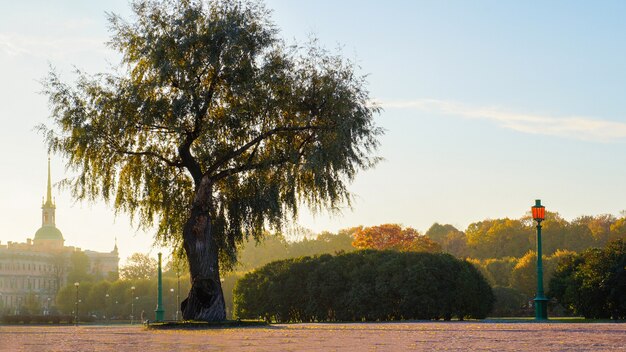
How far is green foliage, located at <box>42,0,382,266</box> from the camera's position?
30.9 meters

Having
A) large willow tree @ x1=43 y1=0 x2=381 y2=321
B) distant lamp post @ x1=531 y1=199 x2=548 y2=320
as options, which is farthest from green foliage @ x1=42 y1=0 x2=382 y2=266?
distant lamp post @ x1=531 y1=199 x2=548 y2=320

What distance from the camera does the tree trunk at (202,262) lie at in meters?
31.6

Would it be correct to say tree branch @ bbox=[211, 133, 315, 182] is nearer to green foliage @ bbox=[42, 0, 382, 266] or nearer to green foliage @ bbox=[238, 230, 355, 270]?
green foliage @ bbox=[42, 0, 382, 266]

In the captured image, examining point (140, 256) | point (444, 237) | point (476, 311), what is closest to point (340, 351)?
point (476, 311)

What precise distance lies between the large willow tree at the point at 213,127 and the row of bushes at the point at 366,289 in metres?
16.1

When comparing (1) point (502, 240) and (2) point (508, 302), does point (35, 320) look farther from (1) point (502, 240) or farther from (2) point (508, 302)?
(1) point (502, 240)

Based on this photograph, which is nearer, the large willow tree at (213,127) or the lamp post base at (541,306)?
the large willow tree at (213,127)

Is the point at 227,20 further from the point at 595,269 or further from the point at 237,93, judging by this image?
the point at 595,269

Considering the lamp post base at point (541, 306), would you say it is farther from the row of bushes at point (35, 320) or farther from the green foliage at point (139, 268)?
the green foliage at point (139, 268)

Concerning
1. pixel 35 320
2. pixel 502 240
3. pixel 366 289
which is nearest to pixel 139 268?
pixel 502 240

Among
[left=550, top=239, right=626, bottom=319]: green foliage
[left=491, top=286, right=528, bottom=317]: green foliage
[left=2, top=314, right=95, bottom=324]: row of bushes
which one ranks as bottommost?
[left=2, top=314, right=95, bottom=324]: row of bushes

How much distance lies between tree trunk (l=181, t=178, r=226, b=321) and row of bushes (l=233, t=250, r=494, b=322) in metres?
16.5

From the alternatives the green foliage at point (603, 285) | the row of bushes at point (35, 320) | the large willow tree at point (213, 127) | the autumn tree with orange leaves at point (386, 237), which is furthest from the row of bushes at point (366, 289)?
the autumn tree with orange leaves at point (386, 237)

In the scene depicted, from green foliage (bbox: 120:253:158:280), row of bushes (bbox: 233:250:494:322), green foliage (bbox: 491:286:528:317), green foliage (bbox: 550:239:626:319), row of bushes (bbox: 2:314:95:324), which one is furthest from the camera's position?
green foliage (bbox: 120:253:158:280)
